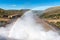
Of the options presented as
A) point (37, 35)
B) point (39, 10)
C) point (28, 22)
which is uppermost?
point (39, 10)

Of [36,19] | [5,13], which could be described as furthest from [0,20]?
[36,19]

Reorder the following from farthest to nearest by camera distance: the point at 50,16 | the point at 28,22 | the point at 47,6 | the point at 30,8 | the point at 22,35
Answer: the point at 50,16, the point at 47,6, the point at 30,8, the point at 28,22, the point at 22,35

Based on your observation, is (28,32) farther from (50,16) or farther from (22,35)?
(50,16)

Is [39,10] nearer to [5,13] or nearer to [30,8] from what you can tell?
[30,8]

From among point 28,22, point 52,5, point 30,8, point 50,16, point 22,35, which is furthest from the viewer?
point 50,16

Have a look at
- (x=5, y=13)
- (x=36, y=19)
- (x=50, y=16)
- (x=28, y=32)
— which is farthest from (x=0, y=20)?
(x=28, y=32)

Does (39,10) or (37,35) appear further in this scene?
(39,10)

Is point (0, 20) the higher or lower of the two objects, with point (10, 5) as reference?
lower
